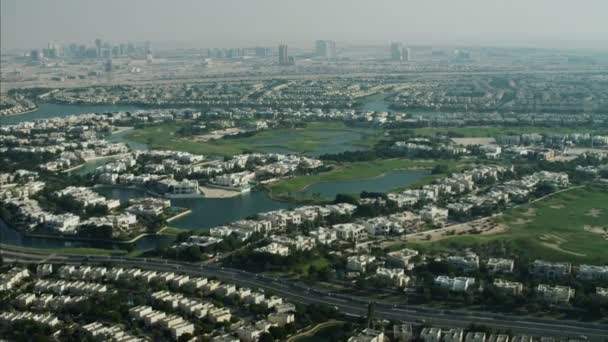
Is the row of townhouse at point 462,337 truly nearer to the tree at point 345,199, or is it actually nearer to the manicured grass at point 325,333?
the manicured grass at point 325,333

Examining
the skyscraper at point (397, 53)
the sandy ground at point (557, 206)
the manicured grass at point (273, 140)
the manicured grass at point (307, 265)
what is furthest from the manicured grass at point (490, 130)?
the skyscraper at point (397, 53)

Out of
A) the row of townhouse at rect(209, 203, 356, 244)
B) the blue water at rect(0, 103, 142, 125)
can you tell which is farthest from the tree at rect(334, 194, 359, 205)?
the blue water at rect(0, 103, 142, 125)

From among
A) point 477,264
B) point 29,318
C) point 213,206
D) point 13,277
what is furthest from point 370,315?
point 213,206

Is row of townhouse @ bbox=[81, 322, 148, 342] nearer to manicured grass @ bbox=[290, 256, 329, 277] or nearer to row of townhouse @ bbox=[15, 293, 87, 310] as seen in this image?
row of townhouse @ bbox=[15, 293, 87, 310]

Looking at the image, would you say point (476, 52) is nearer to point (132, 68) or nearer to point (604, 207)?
point (132, 68)

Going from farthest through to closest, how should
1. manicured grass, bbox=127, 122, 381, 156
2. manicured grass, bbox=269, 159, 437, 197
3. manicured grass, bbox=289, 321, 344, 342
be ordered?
manicured grass, bbox=127, 122, 381, 156, manicured grass, bbox=269, 159, 437, 197, manicured grass, bbox=289, 321, 344, 342

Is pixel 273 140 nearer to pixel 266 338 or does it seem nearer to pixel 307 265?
pixel 307 265
